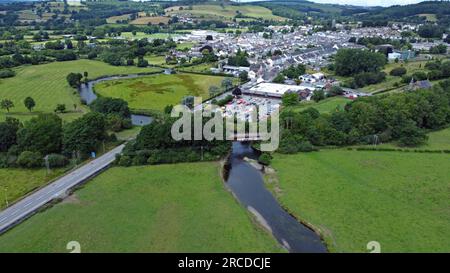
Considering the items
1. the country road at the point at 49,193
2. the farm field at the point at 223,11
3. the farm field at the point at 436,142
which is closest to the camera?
the country road at the point at 49,193

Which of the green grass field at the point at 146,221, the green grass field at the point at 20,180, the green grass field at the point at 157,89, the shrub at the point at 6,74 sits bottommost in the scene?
the green grass field at the point at 146,221

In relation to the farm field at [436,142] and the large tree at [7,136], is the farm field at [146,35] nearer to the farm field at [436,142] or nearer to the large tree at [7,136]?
the large tree at [7,136]

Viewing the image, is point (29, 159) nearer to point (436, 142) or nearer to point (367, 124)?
point (367, 124)

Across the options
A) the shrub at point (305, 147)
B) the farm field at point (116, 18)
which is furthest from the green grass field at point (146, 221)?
the farm field at point (116, 18)

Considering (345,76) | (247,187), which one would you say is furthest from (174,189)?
(345,76)

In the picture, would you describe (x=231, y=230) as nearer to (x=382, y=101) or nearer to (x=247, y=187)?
(x=247, y=187)

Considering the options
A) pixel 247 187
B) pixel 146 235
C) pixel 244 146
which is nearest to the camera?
pixel 146 235
